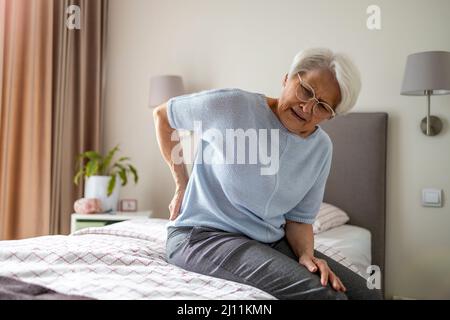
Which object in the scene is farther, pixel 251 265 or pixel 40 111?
pixel 40 111

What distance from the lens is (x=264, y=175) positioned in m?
1.23

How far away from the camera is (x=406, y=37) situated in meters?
2.50

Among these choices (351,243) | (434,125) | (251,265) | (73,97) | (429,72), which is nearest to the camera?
(251,265)

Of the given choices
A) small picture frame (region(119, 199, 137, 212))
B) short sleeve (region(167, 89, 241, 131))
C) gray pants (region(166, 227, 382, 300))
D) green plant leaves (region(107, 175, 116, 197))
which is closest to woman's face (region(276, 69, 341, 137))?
short sleeve (region(167, 89, 241, 131))

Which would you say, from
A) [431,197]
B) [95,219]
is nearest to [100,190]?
[95,219]

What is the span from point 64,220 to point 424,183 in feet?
6.88

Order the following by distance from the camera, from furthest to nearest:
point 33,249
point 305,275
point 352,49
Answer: point 352,49 < point 33,249 < point 305,275

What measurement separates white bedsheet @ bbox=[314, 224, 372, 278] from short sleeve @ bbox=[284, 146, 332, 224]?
47cm

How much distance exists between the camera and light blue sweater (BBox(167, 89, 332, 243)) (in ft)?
4.00

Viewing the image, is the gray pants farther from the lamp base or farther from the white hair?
the lamp base

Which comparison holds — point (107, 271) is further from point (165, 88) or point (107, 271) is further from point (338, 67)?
point (165, 88)

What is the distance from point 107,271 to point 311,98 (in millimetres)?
659
